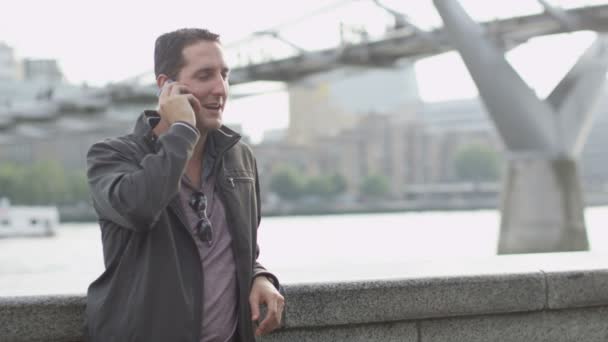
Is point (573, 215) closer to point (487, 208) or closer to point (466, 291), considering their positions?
point (466, 291)

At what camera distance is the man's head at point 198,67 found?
1.89 meters

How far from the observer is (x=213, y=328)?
1.87 metres

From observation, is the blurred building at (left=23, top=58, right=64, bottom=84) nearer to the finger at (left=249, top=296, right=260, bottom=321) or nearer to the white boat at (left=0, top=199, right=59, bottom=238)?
the white boat at (left=0, top=199, right=59, bottom=238)

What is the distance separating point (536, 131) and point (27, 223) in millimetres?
40233

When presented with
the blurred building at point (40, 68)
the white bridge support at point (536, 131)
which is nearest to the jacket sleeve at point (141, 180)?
the white bridge support at point (536, 131)

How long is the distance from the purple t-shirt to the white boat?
2065 inches

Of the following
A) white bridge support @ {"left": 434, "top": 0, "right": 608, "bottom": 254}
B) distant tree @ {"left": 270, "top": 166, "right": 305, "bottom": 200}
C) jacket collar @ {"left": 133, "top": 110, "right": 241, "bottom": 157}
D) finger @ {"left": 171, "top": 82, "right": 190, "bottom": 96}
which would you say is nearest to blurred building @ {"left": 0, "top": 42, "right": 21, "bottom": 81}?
distant tree @ {"left": 270, "top": 166, "right": 305, "bottom": 200}

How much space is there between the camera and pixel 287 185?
86062 millimetres

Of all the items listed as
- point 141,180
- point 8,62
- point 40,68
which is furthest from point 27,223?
point 40,68

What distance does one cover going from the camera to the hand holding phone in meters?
1.81

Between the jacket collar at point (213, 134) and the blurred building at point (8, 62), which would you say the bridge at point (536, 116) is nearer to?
the jacket collar at point (213, 134)

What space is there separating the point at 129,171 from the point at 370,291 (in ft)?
4.14

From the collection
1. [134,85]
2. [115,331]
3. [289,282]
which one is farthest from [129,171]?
[134,85]

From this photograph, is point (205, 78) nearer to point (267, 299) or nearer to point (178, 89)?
point (178, 89)
